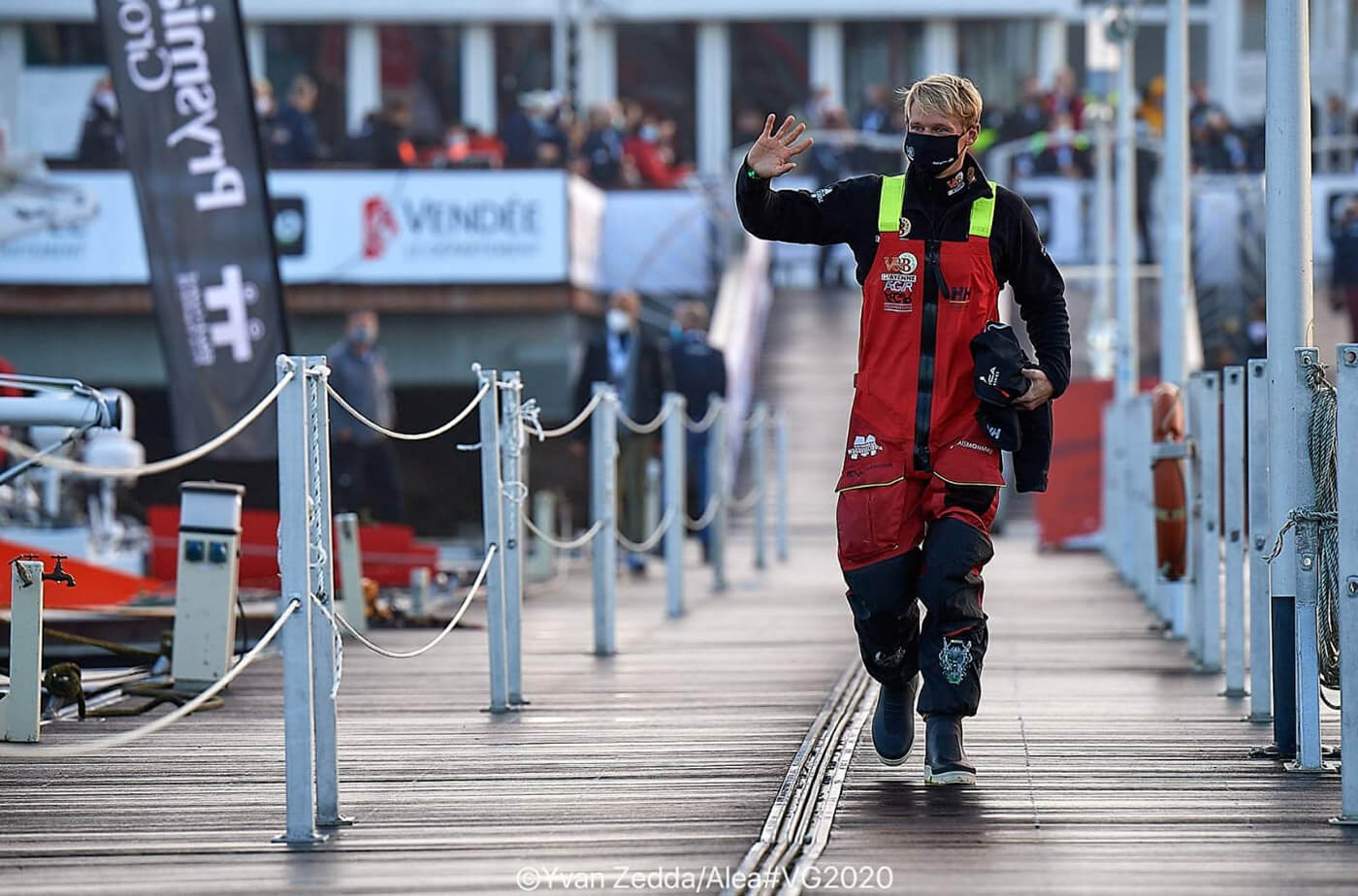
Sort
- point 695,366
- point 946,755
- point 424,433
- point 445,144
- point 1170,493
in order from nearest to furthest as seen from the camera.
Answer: point 946,755
point 424,433
point 1170,493
point 695,366
point 445,144

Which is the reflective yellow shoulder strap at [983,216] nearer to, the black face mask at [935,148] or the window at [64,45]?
the black face mask at [935,148]

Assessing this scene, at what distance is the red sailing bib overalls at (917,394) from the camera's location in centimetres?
666

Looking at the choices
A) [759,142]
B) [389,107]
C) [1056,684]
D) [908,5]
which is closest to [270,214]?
[1056,684]

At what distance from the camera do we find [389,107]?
28859mm

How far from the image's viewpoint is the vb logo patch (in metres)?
6.73

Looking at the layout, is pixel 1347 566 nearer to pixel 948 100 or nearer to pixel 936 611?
pixel 936 611

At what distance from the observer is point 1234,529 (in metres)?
9.05

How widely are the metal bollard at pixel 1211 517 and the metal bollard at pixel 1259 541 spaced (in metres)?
1.55

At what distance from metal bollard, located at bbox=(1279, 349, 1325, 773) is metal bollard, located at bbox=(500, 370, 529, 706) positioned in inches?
118

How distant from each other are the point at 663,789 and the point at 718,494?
9482 millimetres

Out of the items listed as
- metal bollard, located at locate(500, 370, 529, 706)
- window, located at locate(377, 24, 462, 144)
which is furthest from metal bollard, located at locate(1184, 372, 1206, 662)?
window, located at locate(377, 24, 462, 144)

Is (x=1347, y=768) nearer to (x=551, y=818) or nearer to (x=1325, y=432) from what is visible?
(x=1325, y=432)

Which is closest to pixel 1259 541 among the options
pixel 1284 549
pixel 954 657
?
pixel 1284 549

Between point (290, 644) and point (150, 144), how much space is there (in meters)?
8.50
